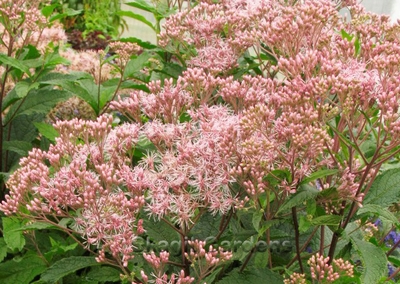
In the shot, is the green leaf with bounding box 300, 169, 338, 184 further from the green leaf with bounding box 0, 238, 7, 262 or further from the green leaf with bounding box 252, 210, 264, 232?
the green leaf with bounding box 0, 238, 7, 262

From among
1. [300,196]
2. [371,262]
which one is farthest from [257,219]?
[371,262]

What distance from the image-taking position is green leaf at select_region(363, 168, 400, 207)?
129 cm

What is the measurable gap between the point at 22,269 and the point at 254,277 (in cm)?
68

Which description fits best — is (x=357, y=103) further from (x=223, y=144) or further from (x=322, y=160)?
(x=223, y=144)

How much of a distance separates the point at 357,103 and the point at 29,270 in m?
0.98

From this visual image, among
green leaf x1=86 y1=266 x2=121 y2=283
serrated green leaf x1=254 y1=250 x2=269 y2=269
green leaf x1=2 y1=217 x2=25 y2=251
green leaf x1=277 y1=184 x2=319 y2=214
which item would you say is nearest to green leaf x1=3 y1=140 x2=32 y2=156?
green leaf x1=2 y1=217 x2=25 y2=251

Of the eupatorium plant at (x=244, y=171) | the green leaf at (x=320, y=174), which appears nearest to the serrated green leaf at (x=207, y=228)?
the eupatorium plant at (x=244, y=171)

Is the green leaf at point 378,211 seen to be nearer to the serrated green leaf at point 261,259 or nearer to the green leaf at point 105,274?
the serrated green leaf at point 261,259

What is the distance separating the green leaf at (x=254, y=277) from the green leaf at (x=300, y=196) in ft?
0.66

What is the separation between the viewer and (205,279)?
1.25 metres

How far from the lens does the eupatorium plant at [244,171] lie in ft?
3.89

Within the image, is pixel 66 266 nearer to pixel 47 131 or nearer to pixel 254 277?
pixel 254 277

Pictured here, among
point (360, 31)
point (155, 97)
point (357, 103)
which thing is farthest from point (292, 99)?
point (360, 31)

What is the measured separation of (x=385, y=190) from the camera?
131 centimetres
